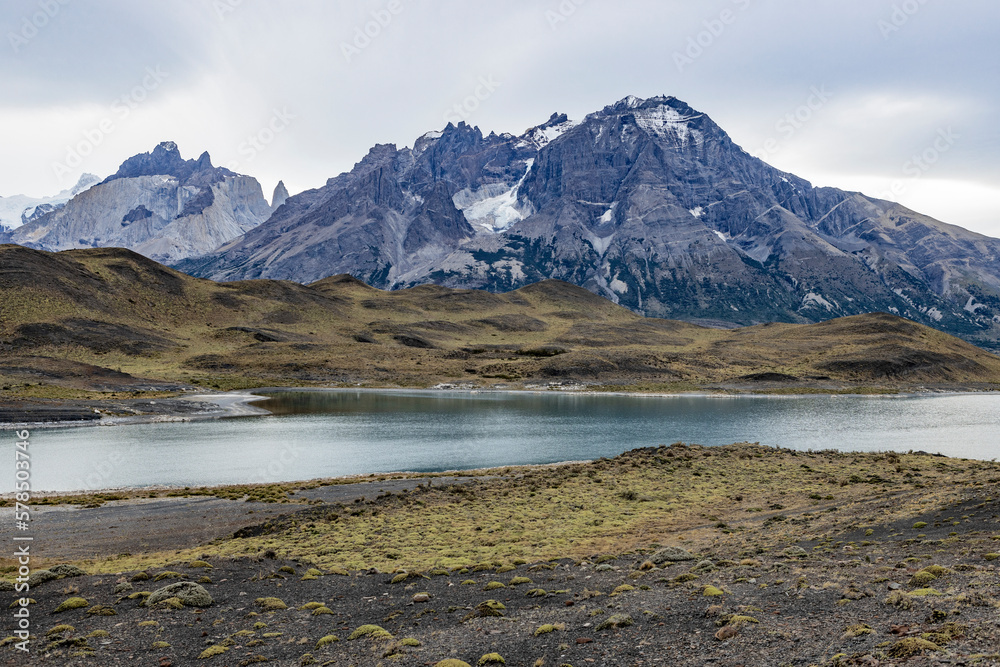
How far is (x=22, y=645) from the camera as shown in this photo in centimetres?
1741

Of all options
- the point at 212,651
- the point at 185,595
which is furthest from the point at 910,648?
the point at 185,595

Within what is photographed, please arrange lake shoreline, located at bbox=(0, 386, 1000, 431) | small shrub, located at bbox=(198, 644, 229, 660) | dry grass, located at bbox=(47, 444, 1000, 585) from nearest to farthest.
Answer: small shrub, located at bbox=(198, 644, 229, 660) < dry grass, located at bbox=(47, 444, 1000, 585) < lake shoreline, located at bbox=(0, 386, 1000, 431)

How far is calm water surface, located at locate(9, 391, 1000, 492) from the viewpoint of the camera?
2265 inches

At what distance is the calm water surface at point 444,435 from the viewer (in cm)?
5753

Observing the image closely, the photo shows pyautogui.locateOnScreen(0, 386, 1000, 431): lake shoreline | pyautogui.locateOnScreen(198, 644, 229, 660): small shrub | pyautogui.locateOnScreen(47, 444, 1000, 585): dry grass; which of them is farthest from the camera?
pyautogui.locateOnScreen(0, 386, 1000, 431): lake shoreline

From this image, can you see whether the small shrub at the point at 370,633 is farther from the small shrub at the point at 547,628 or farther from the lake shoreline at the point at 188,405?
the lake shoreline at the point at 188,405

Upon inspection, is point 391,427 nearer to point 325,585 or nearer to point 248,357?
point 325,585

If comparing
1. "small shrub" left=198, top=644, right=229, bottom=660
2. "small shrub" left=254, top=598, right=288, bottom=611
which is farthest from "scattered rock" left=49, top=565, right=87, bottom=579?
"small shrub" left=198, top=644, right=229, bottom=660

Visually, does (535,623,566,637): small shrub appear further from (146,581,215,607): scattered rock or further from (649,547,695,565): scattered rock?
(146,581,215,607): scattered rock

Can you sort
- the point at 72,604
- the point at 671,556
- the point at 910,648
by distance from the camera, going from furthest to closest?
the point at 671,556
the point at 72,604
the point at 910,648

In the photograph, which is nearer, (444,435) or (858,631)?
Answer: (858,631)

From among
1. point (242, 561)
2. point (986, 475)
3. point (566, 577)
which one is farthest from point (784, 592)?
point (986, 475)

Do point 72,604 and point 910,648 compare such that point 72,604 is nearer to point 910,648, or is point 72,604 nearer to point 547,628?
point 547,628

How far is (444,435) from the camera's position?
3164 inches
